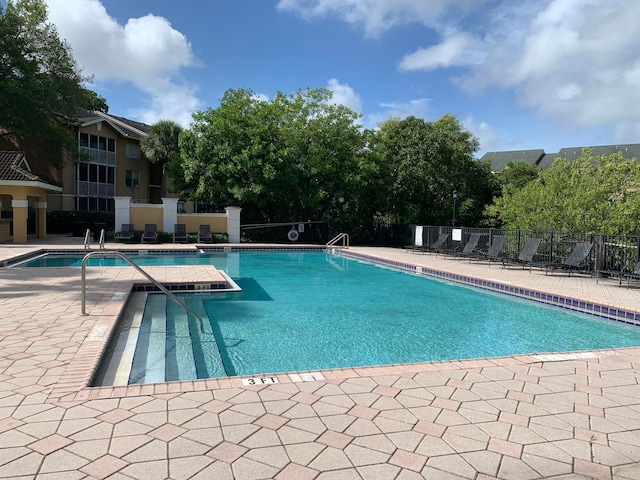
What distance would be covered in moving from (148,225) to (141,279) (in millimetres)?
11587

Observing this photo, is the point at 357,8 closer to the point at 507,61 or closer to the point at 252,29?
the point at 252,29

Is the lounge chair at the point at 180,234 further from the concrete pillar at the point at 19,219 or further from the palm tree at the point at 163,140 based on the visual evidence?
the palm tree at the point at 163,140

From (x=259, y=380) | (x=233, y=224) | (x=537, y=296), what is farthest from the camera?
(x=233, y=224)

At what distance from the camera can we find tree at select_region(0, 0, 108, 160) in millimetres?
20484

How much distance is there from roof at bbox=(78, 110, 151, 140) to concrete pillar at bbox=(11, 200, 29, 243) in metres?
10.9

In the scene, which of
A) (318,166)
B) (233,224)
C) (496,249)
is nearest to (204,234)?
(233,224)

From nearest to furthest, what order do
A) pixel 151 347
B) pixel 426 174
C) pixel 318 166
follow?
pixel 151 347
pixel 318 166
pixel 426 174

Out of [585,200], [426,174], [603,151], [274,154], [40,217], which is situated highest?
[603,151]

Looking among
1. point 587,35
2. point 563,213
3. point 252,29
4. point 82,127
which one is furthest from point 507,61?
point 82,127

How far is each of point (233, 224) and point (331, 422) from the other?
1975 centimetres

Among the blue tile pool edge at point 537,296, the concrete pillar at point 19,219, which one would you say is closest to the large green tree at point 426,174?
the blue tile pool edge at point 537,296

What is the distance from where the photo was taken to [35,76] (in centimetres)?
2172

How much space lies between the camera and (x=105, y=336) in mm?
4969

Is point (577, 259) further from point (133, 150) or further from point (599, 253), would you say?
point (133, 150)
